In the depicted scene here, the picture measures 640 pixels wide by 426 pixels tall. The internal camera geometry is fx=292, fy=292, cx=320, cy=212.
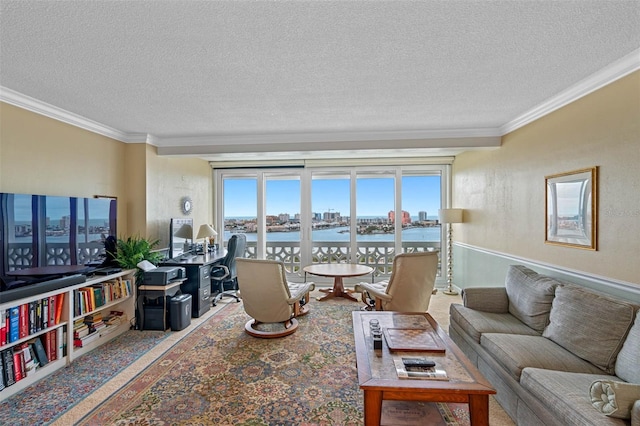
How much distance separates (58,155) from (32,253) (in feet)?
3.89

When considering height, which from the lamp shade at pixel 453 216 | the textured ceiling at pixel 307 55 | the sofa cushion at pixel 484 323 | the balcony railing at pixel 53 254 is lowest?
the sofa cushion at pixel 484 323

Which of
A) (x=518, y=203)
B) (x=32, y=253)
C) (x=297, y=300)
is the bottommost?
(x=297, y=300)

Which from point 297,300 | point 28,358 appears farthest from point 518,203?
point 28,358

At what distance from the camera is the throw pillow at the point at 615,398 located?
1384mm

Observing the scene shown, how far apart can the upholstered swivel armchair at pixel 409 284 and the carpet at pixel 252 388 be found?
621mm

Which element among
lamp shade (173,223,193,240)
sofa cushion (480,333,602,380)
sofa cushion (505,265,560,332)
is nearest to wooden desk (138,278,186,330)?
lamp shade (173,223,193,240)

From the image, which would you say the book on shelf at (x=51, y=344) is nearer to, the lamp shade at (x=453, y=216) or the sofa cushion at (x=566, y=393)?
the sofa cushion at (x=566, y=393)

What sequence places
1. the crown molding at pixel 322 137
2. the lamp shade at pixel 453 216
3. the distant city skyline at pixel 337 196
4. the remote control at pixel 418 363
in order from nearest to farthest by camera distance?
the remote control at pixel 418 363, the crown molding at pixel 322 137, the lamp shade at pixel 453 216, the distant city skyline at pixel 337 196

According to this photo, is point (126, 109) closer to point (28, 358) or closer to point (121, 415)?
point (28, 358)

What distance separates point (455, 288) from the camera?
17.6 ft

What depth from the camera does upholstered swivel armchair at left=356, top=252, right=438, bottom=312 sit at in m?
→ 3.42

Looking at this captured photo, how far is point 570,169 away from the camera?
→ 276 centimetres

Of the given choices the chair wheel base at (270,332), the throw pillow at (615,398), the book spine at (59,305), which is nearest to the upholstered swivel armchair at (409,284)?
the chair wheel base at (270,332)

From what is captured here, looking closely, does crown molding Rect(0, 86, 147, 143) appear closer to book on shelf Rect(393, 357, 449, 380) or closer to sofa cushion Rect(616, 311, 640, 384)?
book on shelf Rect(393, 357, 449, 380)
